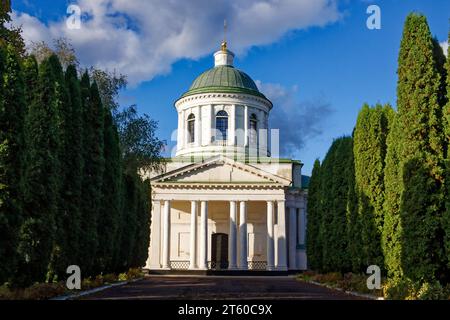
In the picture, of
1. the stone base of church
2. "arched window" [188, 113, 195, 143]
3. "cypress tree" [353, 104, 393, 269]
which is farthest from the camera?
"arched window" [188, 113, 195, 143]

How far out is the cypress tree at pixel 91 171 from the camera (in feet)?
62.9

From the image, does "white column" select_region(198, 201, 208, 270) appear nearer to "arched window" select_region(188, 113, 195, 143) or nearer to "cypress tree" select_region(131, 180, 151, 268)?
"cypress tree" select_region(131, 180, 151, 268)

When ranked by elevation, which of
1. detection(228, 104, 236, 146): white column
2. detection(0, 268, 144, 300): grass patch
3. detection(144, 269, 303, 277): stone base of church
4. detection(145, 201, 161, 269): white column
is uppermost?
detection(228, 104, 236, 146): white column

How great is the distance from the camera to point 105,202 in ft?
74.1

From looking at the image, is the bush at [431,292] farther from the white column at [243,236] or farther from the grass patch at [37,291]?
the white column at [243,236]

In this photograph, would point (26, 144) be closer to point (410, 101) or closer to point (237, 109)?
point (410, 101)

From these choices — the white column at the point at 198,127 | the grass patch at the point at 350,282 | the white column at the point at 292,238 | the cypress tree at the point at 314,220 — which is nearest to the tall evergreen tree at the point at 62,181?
→ the grass patch at the point at 350,282

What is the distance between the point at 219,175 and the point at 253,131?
8.78m

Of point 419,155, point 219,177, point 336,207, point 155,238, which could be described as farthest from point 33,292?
point 155,238

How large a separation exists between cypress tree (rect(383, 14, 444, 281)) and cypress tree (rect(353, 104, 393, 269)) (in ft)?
8.26

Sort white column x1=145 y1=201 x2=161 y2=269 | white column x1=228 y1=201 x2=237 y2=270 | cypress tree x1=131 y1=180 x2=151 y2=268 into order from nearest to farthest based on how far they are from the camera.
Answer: cypress tree x1=131 y1=180 x2=151 y2=268 < white column x1=228 y1=201 x2=237 y2=270 < white column x1=145 y1=201 x2=161 y2=269

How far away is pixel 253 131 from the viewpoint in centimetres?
4994

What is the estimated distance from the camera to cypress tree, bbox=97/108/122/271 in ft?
72.4

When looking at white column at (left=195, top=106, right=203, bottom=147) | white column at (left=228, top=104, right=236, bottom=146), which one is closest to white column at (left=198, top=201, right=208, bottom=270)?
white column at (left=195, top=106, right=203, bottom=147)
